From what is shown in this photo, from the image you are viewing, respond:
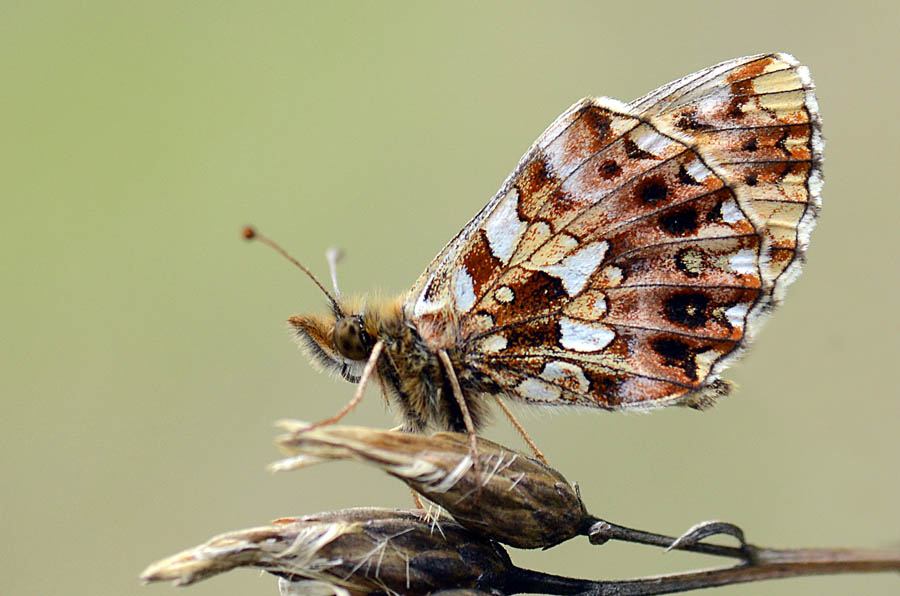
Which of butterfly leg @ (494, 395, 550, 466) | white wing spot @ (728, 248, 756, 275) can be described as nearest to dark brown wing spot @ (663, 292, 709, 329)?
white wing spot @ (728, 248, 756, 275)

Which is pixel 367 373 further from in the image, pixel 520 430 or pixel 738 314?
pixel 738 314

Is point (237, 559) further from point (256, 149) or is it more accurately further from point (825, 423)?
point (256, 149)

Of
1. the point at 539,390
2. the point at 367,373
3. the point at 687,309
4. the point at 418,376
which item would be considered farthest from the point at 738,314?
the point at 367,373

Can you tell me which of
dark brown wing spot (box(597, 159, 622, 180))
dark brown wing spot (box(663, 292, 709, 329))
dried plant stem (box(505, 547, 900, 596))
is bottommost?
dried plant stem (box(505, 547, 900, 596))

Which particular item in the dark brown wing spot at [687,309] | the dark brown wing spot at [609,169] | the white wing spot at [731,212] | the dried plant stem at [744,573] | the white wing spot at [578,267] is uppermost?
the dark brown wing spot at [609,169]

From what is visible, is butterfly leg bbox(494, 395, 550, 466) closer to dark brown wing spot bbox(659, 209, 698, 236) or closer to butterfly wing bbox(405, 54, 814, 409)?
butterfly wing bbox(405, 54, 814, 409)

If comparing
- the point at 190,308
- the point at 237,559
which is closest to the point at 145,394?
the point at 190,308

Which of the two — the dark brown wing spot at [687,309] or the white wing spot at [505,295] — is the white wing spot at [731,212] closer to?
the dark brown wing spot at [687,309]

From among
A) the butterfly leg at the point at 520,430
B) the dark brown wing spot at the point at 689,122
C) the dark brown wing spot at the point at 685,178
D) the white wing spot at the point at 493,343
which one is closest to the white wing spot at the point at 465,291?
the white wing spot at the point at 493,343
